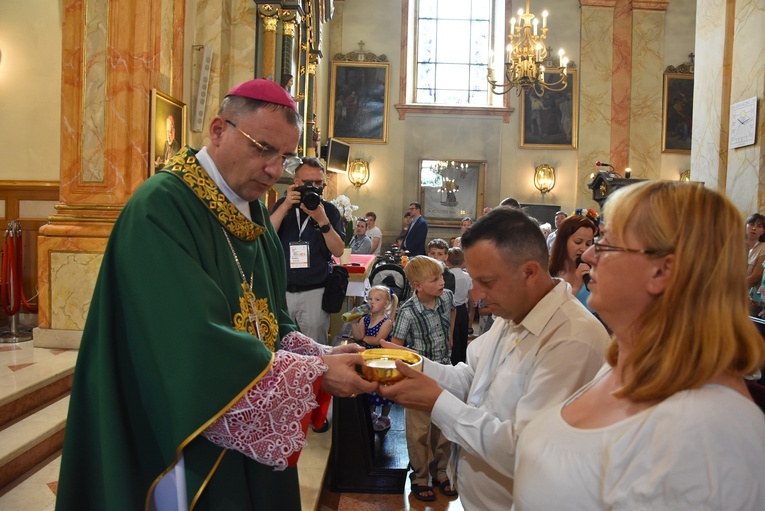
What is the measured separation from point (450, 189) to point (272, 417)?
14283mm

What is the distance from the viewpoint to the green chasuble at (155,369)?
1622 millimetres

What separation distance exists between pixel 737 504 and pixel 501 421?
863 mm

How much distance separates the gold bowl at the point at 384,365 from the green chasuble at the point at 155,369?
38 cm

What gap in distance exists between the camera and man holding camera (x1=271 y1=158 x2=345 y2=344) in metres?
4.55

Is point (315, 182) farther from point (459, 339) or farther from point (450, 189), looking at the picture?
point (450, 189)

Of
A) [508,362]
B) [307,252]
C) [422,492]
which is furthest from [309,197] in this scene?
[508,362]

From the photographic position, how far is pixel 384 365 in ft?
6.57

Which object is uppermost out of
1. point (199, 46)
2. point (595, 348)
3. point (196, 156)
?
point (199, 46)

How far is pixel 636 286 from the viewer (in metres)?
1.30

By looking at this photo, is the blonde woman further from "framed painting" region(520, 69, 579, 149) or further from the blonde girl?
"framed painting" region(520, 69, 579, 149)

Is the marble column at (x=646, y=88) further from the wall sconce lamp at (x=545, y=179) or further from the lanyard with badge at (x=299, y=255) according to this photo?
the lanyard with badge at (x=299, y=255)

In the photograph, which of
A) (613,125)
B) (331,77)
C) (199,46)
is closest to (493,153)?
(613,125)

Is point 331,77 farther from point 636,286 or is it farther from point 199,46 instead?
point 636,286

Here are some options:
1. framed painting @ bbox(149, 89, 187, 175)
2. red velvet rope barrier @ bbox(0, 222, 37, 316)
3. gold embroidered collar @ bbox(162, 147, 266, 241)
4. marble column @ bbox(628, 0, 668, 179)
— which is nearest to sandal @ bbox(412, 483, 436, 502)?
gold embroidered collar @ bbox(162, 147, 266, 241)
